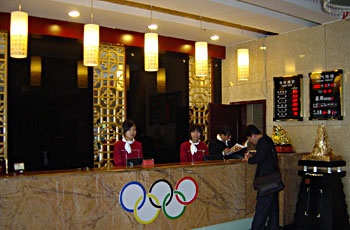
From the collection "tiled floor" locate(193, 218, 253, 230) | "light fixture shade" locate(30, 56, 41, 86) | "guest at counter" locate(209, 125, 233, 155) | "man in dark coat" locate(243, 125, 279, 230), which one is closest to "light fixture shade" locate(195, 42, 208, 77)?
"guest at counter" locate(209, 125, 233, 155)

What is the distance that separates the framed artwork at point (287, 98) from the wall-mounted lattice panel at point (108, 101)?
2454 millimetres

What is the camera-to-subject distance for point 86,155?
6.03 m

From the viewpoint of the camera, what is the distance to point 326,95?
598 cm

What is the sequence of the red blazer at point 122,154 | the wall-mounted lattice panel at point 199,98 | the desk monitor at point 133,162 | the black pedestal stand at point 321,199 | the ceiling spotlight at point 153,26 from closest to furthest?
the desk monitor at point 133,162, the red blazer at point 122,154, the black pedestal stand at point 321,199, the ceiling spotlight at point 153,26, the wall-mounted lattice panel at point 199,98

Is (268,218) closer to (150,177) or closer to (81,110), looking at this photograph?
(150,177)

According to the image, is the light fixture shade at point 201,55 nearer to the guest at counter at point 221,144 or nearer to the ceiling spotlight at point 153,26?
the ceiling spotlight at point 153,26

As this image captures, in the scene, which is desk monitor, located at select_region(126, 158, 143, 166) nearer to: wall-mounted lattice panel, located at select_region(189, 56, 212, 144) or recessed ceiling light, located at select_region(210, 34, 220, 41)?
wall-mounted lattice panel, located at select_region(189, 56, 212, 144)

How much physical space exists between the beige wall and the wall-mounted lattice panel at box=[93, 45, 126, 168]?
214cm

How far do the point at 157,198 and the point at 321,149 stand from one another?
252 cm

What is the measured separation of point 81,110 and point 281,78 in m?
3.17

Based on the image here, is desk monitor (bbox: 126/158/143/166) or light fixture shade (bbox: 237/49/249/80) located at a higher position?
light fixture shade (bbox: 237/49/249/80)

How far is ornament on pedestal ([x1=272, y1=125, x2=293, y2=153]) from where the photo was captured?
617 centimetres

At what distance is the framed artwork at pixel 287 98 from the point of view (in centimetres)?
636

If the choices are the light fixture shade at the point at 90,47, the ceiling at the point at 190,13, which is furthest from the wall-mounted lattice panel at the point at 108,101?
the light fixture shade at the point at 90,47
